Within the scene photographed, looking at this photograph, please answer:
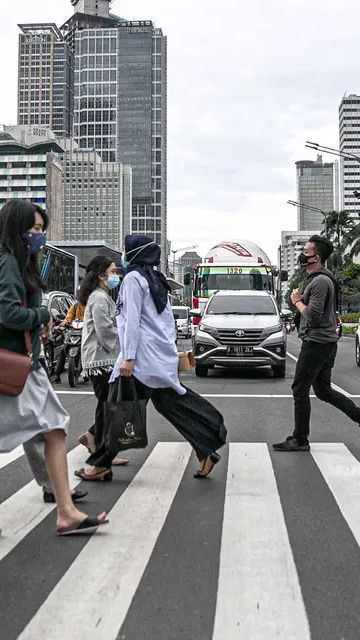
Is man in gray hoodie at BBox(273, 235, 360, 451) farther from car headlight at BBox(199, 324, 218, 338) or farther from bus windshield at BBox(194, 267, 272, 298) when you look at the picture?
bus windshield at BBox(194, 267, 272, 298)

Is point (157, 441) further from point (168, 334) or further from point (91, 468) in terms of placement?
point (168, 334)

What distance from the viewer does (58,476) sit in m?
3.80

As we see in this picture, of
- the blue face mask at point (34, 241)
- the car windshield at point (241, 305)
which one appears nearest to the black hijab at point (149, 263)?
the blue face mask at point (34, 241)

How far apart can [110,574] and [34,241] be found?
173cm

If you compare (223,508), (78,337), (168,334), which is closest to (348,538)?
(223,508)

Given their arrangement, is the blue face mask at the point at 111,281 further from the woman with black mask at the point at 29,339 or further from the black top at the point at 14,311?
the black top at the point at 14,311

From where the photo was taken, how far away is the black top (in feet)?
11.6

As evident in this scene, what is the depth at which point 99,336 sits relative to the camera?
5.71 metres

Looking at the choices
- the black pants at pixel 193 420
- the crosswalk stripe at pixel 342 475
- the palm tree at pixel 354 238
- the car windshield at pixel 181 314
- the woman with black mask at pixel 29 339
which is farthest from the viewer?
the palm tree at pixel 354 238

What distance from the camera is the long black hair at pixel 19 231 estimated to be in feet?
12.1

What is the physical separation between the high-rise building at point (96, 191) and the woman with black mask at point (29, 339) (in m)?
184

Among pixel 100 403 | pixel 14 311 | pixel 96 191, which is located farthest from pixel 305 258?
pixel 96 191

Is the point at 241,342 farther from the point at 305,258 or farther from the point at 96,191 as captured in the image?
the point at 96,191

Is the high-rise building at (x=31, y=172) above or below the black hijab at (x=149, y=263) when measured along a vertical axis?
above
